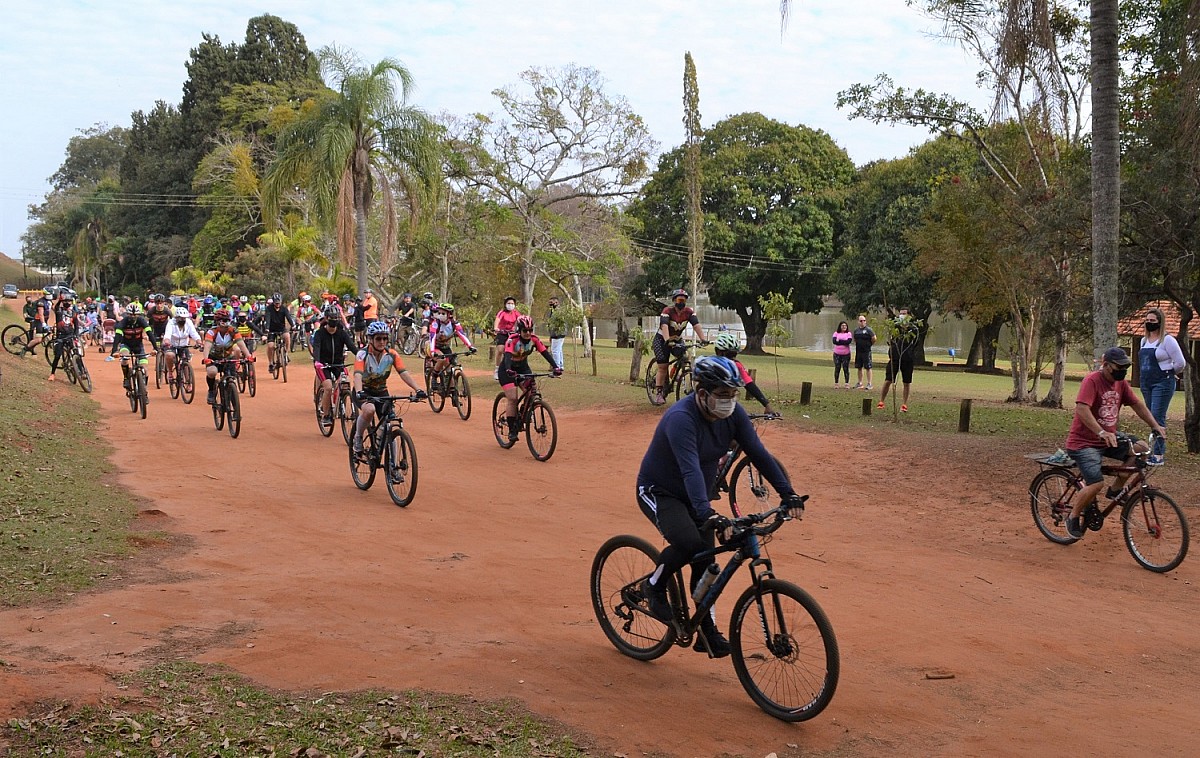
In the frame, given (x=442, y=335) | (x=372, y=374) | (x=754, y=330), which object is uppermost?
(x=754, y=330)

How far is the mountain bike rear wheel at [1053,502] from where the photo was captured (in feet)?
32.5

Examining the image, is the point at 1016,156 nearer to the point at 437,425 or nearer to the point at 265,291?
the point at 437,425

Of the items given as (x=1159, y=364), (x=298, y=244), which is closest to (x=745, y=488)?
(x=1159, y=364)

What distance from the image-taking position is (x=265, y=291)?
183ft

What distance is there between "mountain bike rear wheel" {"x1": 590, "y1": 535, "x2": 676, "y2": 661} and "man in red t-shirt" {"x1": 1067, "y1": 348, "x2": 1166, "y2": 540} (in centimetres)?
506

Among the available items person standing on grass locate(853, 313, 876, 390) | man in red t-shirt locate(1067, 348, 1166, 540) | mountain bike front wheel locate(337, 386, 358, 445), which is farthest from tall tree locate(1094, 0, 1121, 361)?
mountain bike front wheel locate(337, 386, 358, 445)

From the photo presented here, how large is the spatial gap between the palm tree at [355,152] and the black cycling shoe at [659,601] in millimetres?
26189

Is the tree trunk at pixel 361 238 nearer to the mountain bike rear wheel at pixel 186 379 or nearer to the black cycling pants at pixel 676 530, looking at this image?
the mountain bike rear wheel at pixel 186 379

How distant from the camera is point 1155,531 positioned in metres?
9.08

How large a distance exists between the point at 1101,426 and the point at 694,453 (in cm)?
544

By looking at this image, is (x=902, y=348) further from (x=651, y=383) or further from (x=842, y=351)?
(x=842, y=351)

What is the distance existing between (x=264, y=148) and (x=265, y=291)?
9924mm

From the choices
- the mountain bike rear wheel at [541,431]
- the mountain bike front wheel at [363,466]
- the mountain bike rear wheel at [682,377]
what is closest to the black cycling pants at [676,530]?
the mountain bike front wheel at [363,466]

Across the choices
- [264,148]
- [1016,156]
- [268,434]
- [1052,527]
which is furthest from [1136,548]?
[264,148]
